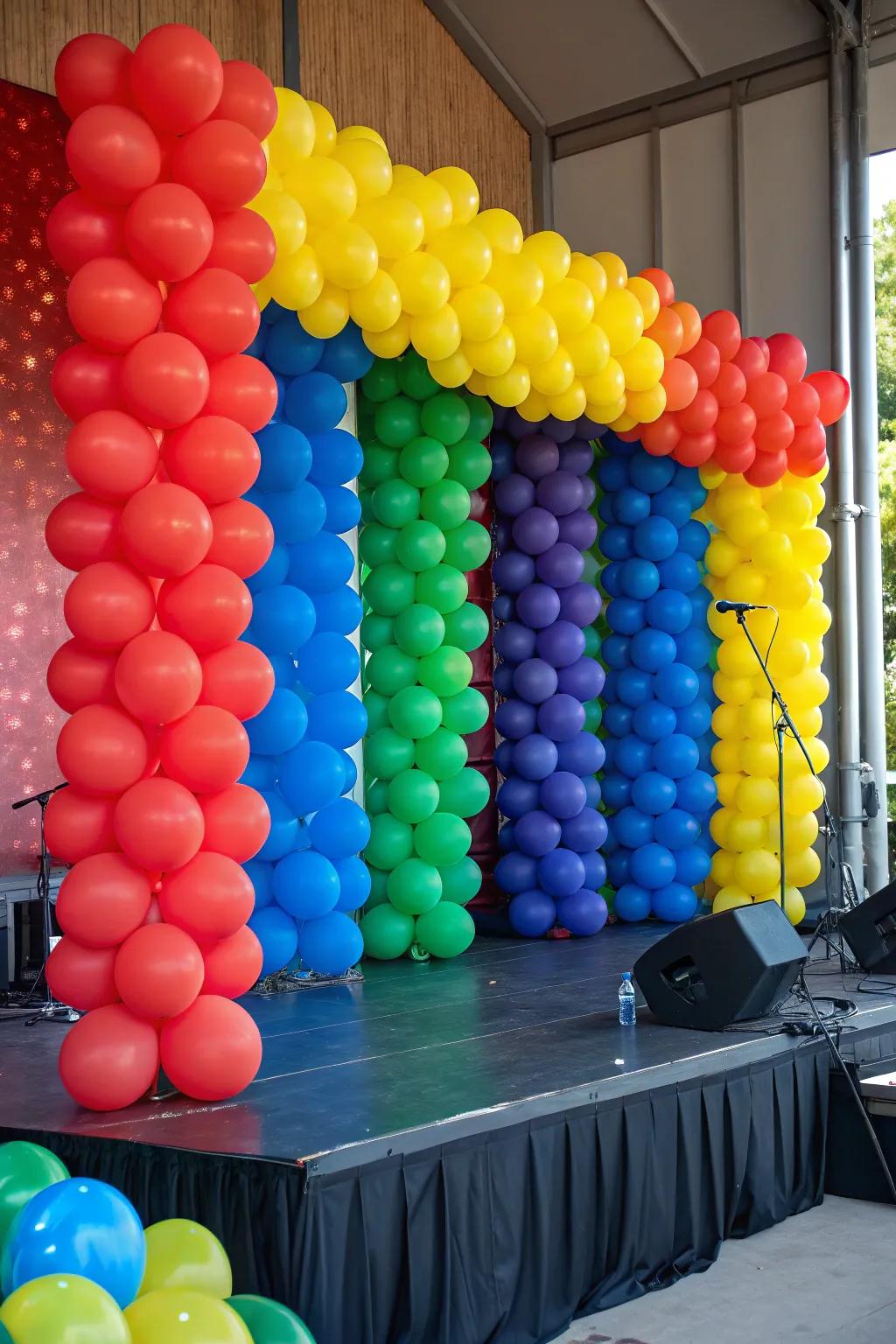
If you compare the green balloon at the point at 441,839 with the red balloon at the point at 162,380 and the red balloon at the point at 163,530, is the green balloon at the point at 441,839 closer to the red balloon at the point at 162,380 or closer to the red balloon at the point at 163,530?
the red balloon at the point at 163,530

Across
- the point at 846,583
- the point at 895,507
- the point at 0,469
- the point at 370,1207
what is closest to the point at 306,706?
the point at 0,469

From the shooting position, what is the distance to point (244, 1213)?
10.8 feet

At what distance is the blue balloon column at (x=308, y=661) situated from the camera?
5.80 m

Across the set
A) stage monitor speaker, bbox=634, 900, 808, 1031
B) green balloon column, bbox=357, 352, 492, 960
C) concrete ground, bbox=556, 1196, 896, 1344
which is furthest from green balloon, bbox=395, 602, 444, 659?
concrete ground, bbox=556, 1196, 896, 1344

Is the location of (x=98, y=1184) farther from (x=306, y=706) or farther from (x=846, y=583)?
(x=846, y=583)

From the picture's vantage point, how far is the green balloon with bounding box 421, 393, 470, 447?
6738 mm

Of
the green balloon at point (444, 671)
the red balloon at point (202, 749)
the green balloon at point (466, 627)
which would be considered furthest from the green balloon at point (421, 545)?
the red balloon at point (202, 749)

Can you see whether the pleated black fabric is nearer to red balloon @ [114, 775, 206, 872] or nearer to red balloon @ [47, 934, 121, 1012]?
red balloon @ [47, 934, 121, 1012]

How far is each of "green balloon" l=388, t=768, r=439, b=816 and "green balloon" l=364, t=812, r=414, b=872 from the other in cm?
5

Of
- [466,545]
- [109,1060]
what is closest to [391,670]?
[466,545]

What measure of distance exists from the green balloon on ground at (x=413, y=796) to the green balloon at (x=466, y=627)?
68 cm

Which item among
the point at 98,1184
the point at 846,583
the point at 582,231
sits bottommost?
the point at 98,1184

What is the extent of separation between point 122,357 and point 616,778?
441 centimetres

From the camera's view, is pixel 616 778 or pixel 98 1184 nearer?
pixel 98 1184
